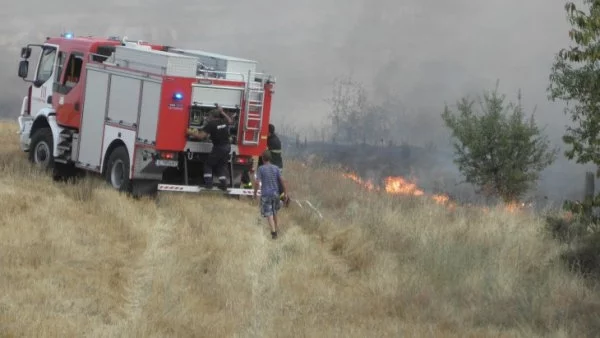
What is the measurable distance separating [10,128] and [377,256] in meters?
22.2

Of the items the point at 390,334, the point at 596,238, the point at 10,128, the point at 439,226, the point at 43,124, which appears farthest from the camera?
the point at 10,128

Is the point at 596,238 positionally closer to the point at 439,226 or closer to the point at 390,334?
the point at 439,226

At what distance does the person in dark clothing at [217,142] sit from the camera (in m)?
20.0

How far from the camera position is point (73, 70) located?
Answer: 22.6 meters

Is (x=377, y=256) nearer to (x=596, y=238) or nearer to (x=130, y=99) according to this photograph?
(x=596, y=238)

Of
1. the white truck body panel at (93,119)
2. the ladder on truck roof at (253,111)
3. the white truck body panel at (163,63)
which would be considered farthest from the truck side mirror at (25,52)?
the ladder on truck roof at (253,111)

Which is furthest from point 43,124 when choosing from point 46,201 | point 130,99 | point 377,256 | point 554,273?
point 554,273

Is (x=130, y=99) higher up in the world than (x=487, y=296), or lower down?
higher up

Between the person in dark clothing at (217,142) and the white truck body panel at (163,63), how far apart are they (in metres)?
0.96

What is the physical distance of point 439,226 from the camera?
19.5m

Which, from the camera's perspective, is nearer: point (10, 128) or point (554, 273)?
point (554, 273)

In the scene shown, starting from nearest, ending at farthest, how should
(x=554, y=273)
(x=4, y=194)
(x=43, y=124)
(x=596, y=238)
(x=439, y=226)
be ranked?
(x=554, y=273) < (x=596, y=238) < (x=4, y=194) < (x=439, y=226) < (x=43, y=124)

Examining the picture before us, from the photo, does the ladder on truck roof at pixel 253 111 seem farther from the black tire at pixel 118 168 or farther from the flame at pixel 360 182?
the flame at pixel 360 182

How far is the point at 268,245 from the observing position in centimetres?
1672
